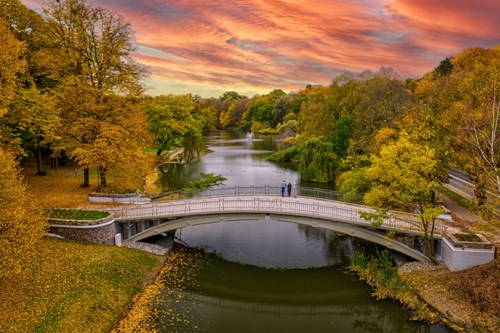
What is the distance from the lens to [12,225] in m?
16.2

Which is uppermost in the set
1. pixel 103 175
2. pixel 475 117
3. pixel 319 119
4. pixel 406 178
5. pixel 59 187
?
pixel 319 119

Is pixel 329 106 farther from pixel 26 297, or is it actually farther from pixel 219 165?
pixel 26 297

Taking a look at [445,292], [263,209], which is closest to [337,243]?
[263,209]

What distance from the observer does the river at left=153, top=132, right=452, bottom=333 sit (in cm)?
2002

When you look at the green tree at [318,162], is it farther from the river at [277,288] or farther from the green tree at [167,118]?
the green tree at [167,118]

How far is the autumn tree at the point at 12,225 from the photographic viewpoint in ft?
50.7

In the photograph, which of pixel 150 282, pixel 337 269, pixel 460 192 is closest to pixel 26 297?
pixel 150 282

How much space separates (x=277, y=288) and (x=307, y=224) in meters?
4.67

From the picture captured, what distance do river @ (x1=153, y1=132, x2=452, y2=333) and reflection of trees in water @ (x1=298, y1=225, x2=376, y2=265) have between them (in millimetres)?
73

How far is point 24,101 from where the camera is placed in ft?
91.0

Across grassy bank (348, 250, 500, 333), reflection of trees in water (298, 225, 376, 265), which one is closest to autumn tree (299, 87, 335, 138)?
reflection of trees in water (298, 225, 376, 265)

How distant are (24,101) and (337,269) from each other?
998 inches

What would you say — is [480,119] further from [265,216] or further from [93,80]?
[93,80]

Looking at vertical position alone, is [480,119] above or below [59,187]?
above
